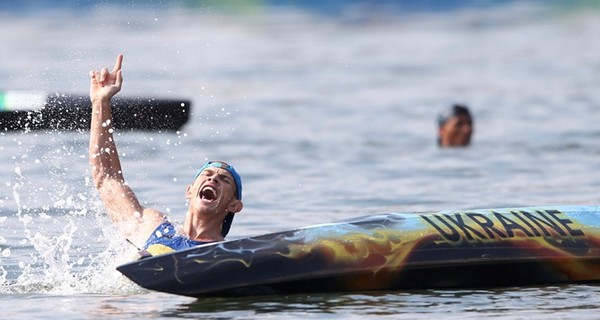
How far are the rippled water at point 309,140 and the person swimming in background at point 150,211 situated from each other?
325 mm

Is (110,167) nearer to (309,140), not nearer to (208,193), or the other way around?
(208,193)

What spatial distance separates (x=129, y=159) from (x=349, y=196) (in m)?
3.17

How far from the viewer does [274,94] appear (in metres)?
25.0

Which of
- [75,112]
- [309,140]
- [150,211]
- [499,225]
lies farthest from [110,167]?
[309,140]

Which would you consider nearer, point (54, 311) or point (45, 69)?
point (54, 311)

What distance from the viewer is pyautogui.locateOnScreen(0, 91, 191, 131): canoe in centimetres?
1623

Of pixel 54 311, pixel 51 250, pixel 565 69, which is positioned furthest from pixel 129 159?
pixel 565 69

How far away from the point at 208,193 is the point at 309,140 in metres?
9.66

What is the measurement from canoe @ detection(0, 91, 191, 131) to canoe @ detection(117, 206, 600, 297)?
22.7 ft

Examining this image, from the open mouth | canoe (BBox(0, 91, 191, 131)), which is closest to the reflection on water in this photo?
the open mouth

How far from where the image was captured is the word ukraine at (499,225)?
32.3 feet

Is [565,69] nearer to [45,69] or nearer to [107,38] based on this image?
[45,69]

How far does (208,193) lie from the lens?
977 cm

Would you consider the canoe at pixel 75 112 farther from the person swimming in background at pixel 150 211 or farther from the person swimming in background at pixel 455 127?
the person swimming in background at pixel 150 211
